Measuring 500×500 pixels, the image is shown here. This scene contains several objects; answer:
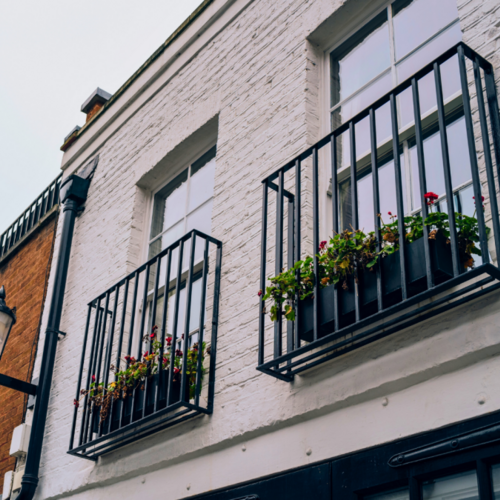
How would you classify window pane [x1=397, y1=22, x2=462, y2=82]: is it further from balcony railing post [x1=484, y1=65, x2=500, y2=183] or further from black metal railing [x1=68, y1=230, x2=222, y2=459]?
black metal railing [x1=68, y1=230, x2=222, y2=459]

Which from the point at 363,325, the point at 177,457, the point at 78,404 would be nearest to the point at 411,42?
the point at 363,325

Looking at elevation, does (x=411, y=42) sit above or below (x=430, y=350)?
above

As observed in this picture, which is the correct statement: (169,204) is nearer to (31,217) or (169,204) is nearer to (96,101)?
(96,101)

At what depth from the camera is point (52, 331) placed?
18.7 feet

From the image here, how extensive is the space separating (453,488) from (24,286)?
5711 mm

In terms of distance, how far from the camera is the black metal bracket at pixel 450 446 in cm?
249

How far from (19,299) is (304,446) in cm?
492

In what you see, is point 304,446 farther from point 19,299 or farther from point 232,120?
point 19,299

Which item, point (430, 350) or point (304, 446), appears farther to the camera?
point (304, 446)

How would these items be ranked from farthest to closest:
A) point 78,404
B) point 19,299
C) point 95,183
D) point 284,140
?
point 19,299
point 95,183
point 78,404
point 284,140

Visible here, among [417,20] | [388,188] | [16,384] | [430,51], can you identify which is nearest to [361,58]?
[417,20]

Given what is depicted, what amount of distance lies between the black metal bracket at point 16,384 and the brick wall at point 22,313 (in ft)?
2.88

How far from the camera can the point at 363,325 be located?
2.92 meters

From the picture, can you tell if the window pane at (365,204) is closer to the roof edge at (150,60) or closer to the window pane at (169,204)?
the window pane at (169,204)
